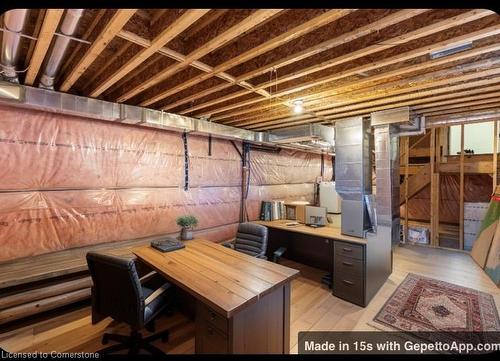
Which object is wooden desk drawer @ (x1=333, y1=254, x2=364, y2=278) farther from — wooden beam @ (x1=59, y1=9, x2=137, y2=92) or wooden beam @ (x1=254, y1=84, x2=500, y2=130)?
wooden beam @ (x1=59, y1=9, x2=137, y2=92)

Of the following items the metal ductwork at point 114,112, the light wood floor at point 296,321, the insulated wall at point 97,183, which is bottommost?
the light wood floor at point 296,321

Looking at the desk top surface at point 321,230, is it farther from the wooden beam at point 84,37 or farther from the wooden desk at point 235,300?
the wooden beam at point 84,37

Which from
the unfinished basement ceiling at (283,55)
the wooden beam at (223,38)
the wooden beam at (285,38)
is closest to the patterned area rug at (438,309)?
the unfinished basement ceiling at (283,55)

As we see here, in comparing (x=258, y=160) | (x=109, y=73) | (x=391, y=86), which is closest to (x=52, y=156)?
(x=109, y=73)

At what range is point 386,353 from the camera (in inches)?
81.8

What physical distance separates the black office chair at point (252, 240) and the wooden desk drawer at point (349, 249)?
0.93 m

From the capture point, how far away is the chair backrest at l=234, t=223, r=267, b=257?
2924 mm

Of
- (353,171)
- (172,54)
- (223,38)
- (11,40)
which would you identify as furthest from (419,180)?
(11,40)

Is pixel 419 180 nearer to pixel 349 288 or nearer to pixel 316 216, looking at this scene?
pixel 316 216

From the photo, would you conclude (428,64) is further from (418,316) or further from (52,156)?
(52,156)

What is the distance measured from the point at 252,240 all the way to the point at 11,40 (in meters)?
2.75

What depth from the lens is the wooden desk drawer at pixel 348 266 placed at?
281cm

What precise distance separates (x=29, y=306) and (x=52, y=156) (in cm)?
147

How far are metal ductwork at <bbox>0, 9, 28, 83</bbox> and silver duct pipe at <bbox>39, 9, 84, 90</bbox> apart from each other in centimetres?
18
